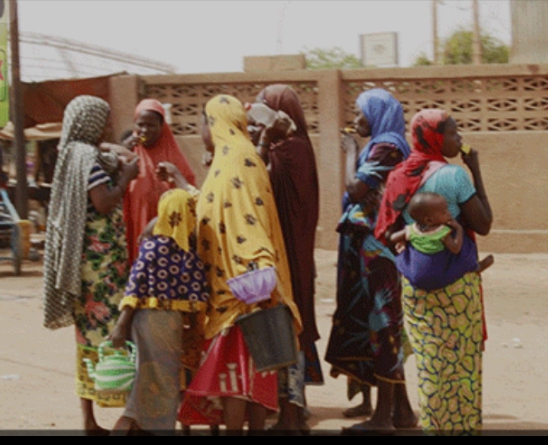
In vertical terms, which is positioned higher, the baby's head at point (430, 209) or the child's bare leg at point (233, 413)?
the baby's head at point (430, 209)

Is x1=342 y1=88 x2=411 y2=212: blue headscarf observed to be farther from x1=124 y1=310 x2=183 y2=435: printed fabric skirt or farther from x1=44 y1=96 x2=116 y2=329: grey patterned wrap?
x1=124 y1=310 x2=183 y2=435: printed fabric skirt

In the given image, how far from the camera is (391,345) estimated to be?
6.18 metres

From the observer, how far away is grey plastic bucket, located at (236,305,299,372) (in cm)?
519

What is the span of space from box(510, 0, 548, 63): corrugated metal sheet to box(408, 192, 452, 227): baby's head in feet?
41.9

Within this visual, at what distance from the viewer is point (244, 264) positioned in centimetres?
526

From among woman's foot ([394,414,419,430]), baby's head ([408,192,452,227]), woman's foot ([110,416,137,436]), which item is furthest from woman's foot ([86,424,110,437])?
baby's head ([408,192,452,227])

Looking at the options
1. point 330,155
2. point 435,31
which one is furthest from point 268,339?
point 435,31

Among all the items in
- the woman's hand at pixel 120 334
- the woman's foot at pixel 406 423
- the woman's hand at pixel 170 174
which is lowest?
the woman's foot at pixel 406 423

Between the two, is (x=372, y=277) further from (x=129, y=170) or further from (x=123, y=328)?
(x=123, y=328)

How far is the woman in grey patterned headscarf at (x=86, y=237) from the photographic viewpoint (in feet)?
19.0

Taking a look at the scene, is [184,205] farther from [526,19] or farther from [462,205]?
[526,19]

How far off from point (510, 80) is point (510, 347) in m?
5.54

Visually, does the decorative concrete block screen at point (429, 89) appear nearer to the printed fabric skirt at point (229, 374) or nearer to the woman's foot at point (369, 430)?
the woman's foot at point (369, 430)

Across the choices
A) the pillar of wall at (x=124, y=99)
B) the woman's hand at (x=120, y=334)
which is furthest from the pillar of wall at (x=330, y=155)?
the woman's hand at (x=120, y=334)
